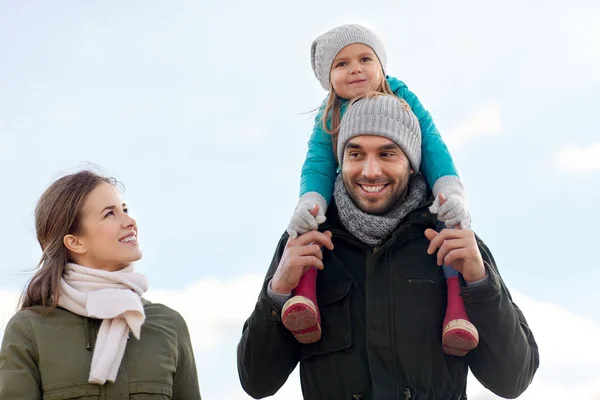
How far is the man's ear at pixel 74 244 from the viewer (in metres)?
5.16

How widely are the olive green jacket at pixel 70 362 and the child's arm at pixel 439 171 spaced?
185 centimetres

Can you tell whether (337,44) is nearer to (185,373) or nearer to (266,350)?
(266,350)

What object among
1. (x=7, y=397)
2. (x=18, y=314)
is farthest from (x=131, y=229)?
(x=7, y=397)

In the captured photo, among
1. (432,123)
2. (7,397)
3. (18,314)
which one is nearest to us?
(7,397)

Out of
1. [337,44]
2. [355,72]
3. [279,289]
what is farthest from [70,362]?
[337,44]

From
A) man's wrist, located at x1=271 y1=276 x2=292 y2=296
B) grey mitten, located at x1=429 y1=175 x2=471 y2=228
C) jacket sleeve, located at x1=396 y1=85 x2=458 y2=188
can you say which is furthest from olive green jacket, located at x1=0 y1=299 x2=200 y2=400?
jacket sleeve, located at x1=396 y1=85 x2=458 y2=188

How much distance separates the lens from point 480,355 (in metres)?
5.14

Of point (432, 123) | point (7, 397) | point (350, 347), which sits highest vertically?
point (432, 123)

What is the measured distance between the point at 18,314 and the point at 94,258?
54 cm

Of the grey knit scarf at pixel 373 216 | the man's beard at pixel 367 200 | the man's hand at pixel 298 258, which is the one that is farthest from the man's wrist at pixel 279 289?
the man's beard at pixel 367 200

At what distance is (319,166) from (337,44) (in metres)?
1.06

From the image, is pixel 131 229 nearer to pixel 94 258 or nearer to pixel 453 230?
pixel 94 258

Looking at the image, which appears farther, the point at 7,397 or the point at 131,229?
the point at 131,229

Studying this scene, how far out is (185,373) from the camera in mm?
5250
